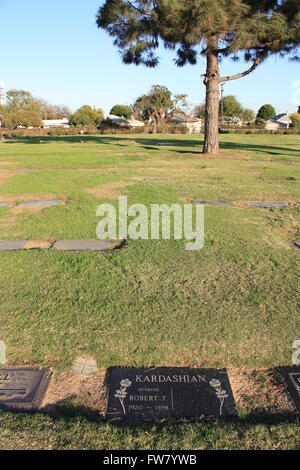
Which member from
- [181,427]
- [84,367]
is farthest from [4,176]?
[181,427]

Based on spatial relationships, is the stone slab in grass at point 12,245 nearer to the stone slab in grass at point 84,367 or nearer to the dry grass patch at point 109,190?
the stone slab in grass at point 84,367

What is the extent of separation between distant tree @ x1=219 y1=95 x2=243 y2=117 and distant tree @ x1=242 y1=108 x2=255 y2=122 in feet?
9.21

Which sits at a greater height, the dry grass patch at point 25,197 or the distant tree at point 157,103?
the distant tree at point 157,103

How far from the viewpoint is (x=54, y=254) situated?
12.7 ft

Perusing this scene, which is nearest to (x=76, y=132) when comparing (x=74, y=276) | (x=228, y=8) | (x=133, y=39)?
(x=133, y=39)

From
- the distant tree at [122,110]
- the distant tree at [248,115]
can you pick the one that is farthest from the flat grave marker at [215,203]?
the distant tree at [248,115]

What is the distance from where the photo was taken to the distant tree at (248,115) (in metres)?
83.6

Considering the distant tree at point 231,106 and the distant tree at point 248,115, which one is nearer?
the distant tree at point 231,106

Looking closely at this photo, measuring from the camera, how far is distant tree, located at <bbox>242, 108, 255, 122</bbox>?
83.6 meters

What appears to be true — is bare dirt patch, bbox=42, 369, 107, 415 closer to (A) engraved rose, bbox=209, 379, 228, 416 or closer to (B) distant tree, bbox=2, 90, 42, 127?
(A) engraved rose, bbox=209, 379, 228, 416

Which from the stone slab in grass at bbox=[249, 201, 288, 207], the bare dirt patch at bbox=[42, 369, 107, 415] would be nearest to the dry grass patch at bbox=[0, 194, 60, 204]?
the stone slab in grass at bbox=[249, 201, 288, 207]

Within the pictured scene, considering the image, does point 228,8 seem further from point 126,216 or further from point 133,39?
point 126,216

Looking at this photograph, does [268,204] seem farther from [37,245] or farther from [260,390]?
[260,390]

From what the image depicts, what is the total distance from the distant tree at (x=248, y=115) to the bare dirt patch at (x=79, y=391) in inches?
3479
